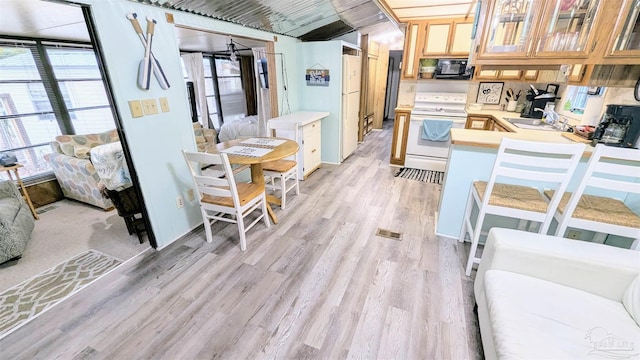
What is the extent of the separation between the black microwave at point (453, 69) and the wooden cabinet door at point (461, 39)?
0.12 m

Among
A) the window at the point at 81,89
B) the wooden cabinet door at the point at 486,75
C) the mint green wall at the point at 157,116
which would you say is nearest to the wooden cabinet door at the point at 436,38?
the wooden cabinet door at the point at 486,75

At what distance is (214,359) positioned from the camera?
1.44 m

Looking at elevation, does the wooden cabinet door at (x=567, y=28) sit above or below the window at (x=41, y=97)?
above

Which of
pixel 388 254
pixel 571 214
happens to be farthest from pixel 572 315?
pixel 388 254

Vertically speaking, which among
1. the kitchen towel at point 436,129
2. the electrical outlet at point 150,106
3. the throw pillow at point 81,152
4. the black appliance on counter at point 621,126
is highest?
the electrical outlet at point 150,106

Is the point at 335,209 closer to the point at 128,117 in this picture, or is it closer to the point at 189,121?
the point at 189,121

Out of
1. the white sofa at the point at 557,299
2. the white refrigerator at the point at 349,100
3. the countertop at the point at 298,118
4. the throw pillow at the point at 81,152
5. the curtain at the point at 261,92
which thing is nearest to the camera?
the white sofa at the point at 557,299

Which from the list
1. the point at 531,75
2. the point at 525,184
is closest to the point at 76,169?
the point at 525,184

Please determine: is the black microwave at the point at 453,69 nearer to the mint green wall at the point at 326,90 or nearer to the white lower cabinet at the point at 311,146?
the mint green wall at the point at 326,90

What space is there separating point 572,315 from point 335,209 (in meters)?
2.14

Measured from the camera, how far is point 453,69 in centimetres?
393

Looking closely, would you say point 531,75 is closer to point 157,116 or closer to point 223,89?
point 157,116

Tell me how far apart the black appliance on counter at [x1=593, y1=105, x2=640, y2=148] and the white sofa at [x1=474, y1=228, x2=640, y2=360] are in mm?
983

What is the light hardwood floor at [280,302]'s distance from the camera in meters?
1.51
